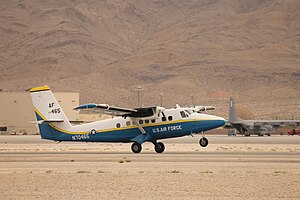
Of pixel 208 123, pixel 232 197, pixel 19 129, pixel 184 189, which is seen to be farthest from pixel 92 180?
pixel 19 129

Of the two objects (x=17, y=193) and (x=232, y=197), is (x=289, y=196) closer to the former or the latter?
(x=232, y=197)

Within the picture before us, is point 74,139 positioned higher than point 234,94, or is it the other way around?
point 234,94

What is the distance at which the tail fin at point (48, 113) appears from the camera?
1780 inches

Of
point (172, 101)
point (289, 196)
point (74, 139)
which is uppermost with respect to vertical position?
point (172, 101)

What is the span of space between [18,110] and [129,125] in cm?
6676

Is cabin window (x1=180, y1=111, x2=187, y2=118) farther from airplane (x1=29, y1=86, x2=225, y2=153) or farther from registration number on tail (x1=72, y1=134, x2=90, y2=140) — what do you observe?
registration number on tail (x1=72, y1=134, x2=90, y2=140)

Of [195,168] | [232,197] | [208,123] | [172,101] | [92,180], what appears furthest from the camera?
[172,101]

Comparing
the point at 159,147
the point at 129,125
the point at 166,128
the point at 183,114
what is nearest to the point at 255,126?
the point at 159,147

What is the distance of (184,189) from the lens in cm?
2241

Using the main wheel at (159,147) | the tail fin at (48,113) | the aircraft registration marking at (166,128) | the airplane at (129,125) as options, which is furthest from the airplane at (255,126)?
the tail fin at (48,113)

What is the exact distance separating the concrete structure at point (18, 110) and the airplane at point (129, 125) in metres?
62.9

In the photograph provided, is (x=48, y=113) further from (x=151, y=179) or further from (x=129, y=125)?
(x=151, y=179)

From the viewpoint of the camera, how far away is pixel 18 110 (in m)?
109

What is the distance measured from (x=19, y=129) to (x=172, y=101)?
3154 inches
